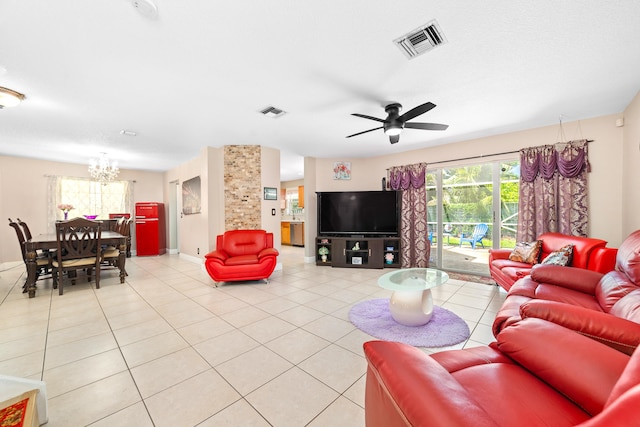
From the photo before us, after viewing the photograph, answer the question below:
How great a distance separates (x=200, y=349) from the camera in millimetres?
2164

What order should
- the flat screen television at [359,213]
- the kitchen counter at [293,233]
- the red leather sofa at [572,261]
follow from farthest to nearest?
the kitchen counter at [293,233], the flat screen television at [359,213], the red leather sofa at [572,261]

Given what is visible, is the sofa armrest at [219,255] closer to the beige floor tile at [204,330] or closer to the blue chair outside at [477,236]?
the beige floor tile at [204,330]

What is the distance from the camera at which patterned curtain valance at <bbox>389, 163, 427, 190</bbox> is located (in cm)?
515

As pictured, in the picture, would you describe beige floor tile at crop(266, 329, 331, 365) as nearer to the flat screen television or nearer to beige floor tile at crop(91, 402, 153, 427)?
beige floor tile at crop(91, 402, 153, 427)

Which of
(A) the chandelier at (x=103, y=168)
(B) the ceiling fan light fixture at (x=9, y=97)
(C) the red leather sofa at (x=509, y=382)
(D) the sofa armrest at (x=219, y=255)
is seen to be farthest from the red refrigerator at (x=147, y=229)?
(C) the red leather sofa at (x=509, y=382)

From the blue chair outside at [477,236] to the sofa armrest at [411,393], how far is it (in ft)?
15.1

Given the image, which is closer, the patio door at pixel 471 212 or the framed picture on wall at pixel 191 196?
the patio door at pixel 471 212

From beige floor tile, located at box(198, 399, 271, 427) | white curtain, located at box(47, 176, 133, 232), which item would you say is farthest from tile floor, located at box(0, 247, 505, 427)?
white curtain, located at box(47, 176, 133, 232)

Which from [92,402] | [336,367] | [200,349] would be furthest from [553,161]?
[92,402]

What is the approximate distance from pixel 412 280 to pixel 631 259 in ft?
5.54

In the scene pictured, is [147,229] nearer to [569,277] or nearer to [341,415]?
[341,415]

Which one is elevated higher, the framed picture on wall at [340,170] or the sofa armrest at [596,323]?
the framed picture on wall at [340,170]

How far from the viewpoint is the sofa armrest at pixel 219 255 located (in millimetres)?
3949

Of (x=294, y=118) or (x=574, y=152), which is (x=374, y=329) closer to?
(x=294, y=118)
